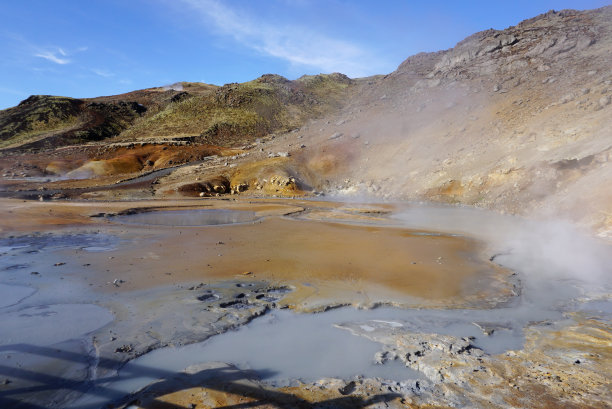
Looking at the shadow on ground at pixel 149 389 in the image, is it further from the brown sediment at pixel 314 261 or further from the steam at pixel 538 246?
the steam at pixel 538 246

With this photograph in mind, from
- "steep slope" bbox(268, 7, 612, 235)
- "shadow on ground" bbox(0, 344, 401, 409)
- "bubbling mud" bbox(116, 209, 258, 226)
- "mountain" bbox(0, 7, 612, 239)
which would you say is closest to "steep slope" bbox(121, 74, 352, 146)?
"mountain" bbox(0, 7, 612, 239)

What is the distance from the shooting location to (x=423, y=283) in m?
8.83

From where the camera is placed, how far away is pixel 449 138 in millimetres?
31109

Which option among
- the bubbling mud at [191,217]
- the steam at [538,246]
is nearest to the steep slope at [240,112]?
the bubbling mud at [191,217]

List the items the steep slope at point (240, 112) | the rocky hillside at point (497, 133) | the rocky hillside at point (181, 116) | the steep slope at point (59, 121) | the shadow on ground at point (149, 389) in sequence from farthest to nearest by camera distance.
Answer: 1. the steep slope at point (240, 112)
2. the rocky hillside at point (181, 116)
3. the steep slope at point (59, 121)
4. the rocky hillside at point (497, 133)
5. the shadow on ground at point (149, 389)

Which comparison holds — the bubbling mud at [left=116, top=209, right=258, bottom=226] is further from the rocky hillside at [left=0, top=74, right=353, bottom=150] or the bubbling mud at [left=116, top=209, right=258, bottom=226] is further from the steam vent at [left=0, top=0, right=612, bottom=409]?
the rocky hillside at [left=0, top=74, right=353, bottom=150]

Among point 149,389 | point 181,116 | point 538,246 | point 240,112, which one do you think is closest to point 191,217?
point 538,246

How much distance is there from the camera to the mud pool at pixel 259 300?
4977 mm

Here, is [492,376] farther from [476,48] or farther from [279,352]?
[476,48]

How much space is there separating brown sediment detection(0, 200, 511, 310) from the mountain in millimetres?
7792

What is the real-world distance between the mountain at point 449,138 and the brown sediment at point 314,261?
25.6 ft

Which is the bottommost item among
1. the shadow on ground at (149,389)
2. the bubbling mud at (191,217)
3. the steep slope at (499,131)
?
the shadow on ground at (149,389)

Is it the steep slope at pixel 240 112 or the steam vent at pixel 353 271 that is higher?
the steep slope at pixel 240 112

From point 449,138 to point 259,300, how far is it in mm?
27952
